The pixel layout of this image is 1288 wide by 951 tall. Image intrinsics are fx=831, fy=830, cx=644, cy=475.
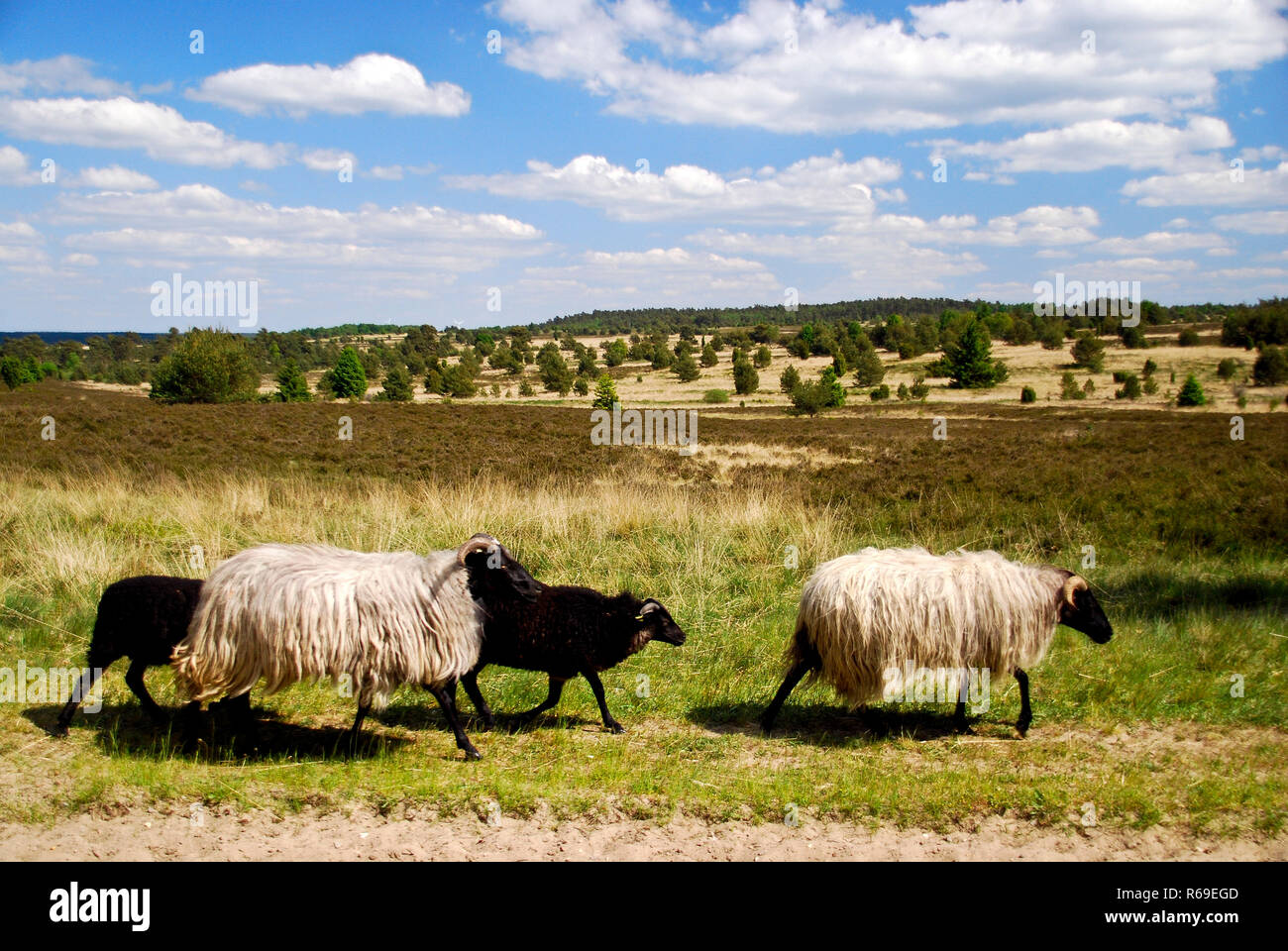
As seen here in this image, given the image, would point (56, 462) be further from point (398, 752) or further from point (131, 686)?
point (398, 752)

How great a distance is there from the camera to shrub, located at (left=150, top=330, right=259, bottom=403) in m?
60.8

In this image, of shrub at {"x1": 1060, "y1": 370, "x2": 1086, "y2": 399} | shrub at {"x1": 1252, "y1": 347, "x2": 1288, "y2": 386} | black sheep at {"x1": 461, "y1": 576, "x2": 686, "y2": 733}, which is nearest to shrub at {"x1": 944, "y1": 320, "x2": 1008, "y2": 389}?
shrub at {"x1": 1060, "y1": 370, "x2": 1086, "y2": 399}

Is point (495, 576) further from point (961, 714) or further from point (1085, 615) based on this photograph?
point (1085, 615)

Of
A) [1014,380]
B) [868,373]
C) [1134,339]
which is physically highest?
[1134,339]

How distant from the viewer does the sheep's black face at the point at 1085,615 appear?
6.40 m

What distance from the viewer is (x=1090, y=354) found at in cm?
8188

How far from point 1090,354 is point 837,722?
87444mm

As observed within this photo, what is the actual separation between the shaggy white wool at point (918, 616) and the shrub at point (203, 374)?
6172 centimetres

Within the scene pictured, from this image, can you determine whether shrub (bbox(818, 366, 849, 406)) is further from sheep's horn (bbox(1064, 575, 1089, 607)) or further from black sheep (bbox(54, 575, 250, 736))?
black sheep (bbox(54, 575, 250, 736))

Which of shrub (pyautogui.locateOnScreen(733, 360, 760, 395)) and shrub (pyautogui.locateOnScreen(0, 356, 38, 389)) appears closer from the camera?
shrub (pyautogui.locateOnScreen(0, 356, 38, 389))

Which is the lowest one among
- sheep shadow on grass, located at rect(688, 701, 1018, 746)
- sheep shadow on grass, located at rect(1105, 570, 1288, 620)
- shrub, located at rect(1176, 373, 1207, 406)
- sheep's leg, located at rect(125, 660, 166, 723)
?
sheep shadow on grass, located at rect(688, 701, 1018, 746)

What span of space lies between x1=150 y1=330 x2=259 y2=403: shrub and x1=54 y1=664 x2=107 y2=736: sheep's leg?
194 feet

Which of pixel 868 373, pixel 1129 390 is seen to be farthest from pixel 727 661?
pixel 868 373
